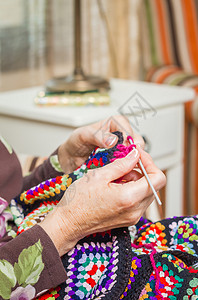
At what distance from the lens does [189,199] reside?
5.92 ft

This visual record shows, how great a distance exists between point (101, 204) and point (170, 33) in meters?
1.54

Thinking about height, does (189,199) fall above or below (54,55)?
below

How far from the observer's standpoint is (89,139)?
77 cm

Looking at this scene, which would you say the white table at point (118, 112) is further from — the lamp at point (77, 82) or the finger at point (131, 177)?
the finger at point (131, 177)

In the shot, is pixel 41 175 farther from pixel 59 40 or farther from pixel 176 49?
pixel 176 49

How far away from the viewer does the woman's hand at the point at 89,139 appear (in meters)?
0.72

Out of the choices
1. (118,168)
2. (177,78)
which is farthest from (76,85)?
(118,168)

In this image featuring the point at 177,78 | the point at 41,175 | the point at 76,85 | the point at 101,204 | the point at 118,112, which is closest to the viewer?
the point at 101,204

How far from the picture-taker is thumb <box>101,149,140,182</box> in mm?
587

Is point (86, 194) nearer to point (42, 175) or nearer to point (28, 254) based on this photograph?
point (28, 254)

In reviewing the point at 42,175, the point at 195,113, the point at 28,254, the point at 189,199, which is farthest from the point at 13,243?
the point at 189,199

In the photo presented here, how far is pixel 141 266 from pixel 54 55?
141 centimetres

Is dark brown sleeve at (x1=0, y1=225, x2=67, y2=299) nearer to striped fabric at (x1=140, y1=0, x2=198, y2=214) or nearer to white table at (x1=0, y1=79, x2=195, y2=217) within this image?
white table at (x1=0, y1=79, x2=195, y2=217)

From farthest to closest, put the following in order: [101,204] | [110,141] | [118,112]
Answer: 1. [118,112]
2. [110,141]
3. [101,204]
